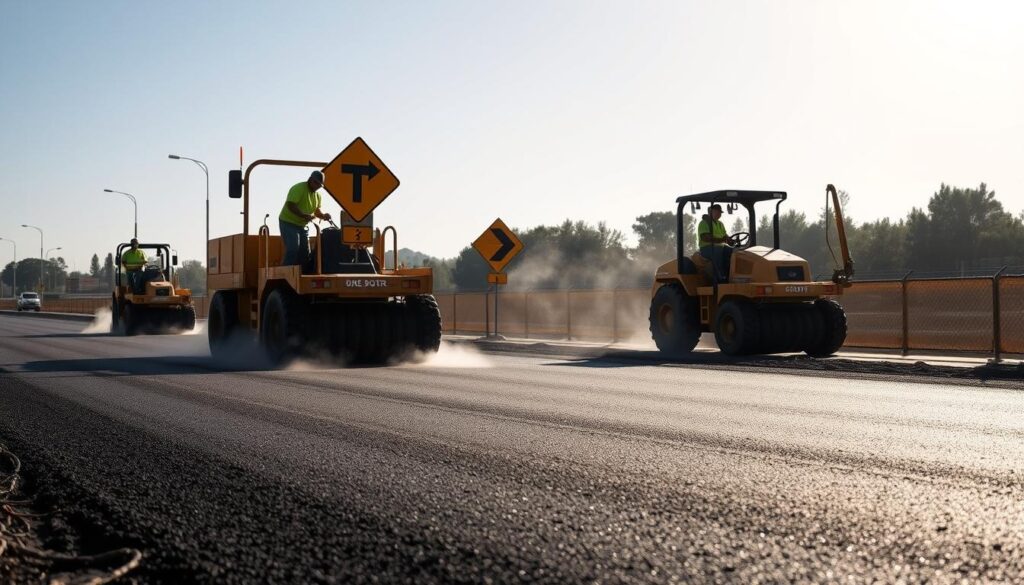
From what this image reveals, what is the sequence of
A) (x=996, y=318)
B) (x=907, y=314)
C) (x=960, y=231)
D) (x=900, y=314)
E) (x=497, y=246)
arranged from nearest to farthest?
(x=996, y=318), (x=907, y=314), (x=900, y=314), (x=497, y=246), (x=960, y=231)

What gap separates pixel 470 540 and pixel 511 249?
19161 mm

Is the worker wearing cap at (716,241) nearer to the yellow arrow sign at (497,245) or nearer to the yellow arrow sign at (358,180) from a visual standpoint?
the yellow arrow sign at (358,180)

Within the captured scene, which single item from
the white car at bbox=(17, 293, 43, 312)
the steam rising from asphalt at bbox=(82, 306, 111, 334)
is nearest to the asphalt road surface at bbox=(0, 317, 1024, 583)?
the steam rising from asphalt at bbox=(82, 306, 111, 334)

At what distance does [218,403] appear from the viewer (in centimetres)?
912

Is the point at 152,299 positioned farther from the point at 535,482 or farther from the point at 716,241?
the point at 535,482

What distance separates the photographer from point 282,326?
14.1 m

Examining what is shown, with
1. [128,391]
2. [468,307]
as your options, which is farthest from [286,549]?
[468,307]

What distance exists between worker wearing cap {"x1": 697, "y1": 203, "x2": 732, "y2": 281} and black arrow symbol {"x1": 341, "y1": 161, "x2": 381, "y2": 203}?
5.56 m

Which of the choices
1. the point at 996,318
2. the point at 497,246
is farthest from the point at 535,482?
the point at 497,246

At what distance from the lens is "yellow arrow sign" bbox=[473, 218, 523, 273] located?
22.8 meters

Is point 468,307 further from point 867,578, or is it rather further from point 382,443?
point 867,578

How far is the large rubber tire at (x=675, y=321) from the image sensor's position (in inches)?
676

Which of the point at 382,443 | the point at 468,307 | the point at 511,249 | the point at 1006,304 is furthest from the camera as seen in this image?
the point at 468,307

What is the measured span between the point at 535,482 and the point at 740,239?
13.0 metres
